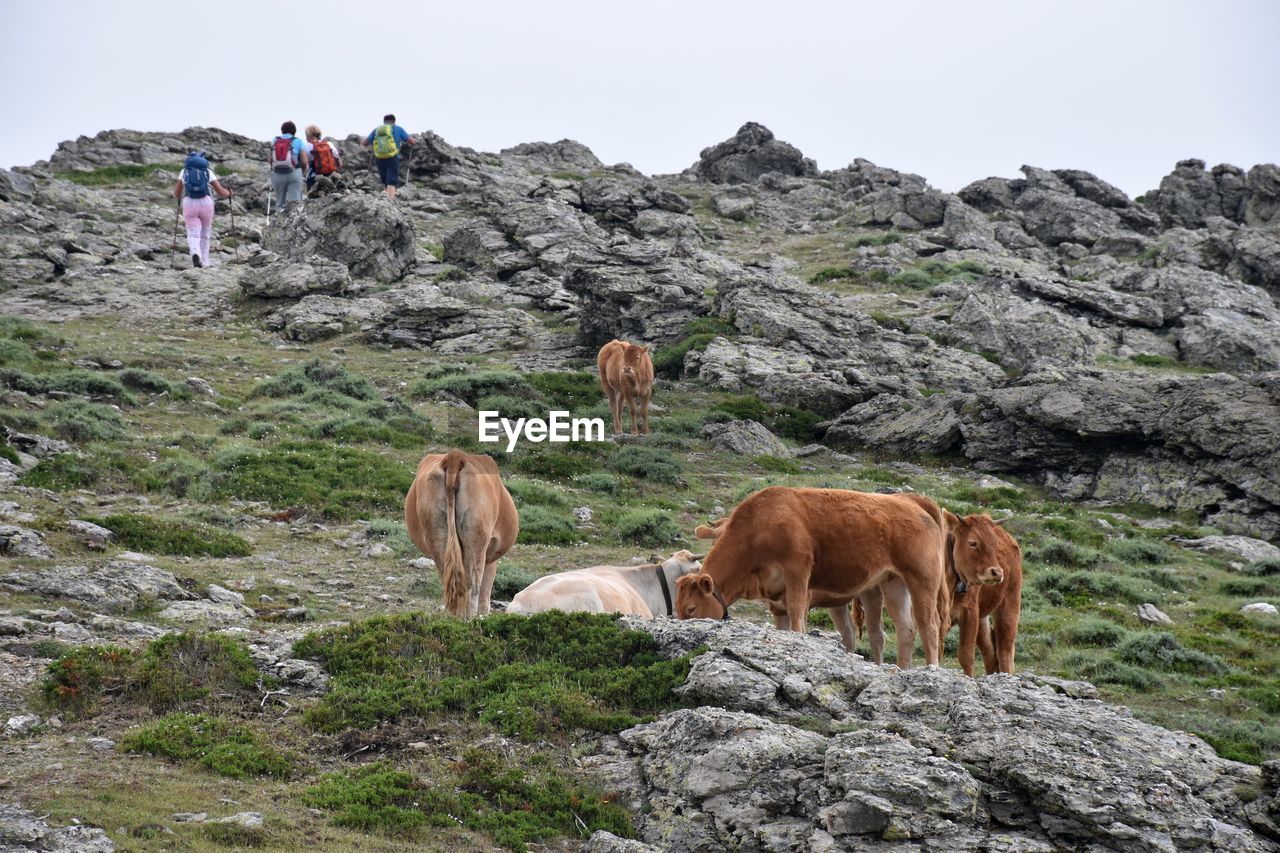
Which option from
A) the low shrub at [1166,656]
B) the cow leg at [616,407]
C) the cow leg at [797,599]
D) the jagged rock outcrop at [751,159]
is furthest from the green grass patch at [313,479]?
the jagged rock outcrop at [751,159]

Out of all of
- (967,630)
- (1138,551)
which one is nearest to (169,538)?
(967,630)

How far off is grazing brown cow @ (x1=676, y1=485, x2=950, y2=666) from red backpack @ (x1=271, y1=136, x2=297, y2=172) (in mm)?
30765

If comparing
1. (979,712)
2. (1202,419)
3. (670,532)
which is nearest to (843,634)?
(979,712)

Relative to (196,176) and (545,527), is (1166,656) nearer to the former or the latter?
(545,527)

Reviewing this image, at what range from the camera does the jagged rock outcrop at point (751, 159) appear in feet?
257

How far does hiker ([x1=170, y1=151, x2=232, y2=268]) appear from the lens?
3108 cm

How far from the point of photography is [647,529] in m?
18.9

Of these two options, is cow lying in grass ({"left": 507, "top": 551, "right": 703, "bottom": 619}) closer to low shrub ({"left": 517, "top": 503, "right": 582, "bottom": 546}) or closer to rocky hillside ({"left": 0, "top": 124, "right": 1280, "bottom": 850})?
rocky hillside ({"left": 0, "top": 124, "right": 1280, "bottom": 850})

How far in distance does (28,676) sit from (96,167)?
198ft

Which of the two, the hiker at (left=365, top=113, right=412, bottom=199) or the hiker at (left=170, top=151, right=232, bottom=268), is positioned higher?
the hiker at (left=365, top=113, right=412, bottom=199)

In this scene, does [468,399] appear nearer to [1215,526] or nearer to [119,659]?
[1215,526]

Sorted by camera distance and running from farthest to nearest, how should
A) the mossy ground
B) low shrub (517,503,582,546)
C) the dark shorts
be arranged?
the dark shorts
low shrub (517,503,582,546)
the mossy ground

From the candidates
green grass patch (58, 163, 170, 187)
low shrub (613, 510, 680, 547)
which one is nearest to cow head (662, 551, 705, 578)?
low shrub (613, 510, 680, 547)

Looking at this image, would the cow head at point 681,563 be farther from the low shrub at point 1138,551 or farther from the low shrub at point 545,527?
the low shrub at point 1138,551
